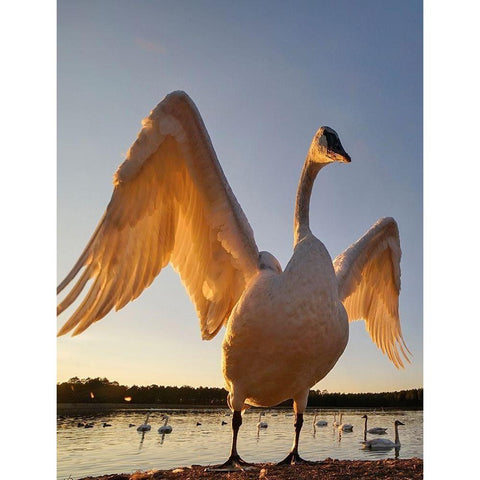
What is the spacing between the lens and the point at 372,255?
4.24 metres

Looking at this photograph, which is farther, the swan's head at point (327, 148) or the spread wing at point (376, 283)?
the spread wing at point (376, 283)

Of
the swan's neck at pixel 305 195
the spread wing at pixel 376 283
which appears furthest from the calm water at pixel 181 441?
the swan's neck at pixel 305 195

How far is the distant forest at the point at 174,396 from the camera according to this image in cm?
330

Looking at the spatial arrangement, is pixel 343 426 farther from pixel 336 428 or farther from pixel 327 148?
pixel 327 148

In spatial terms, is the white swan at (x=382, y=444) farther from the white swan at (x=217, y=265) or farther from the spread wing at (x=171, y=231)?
the spread wing at (x=171, y=231)

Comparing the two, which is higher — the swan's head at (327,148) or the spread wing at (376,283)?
the swan's head at (327,148)

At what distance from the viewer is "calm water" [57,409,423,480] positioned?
3.30 m

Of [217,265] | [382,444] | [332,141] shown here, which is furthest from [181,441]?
[332,141]
